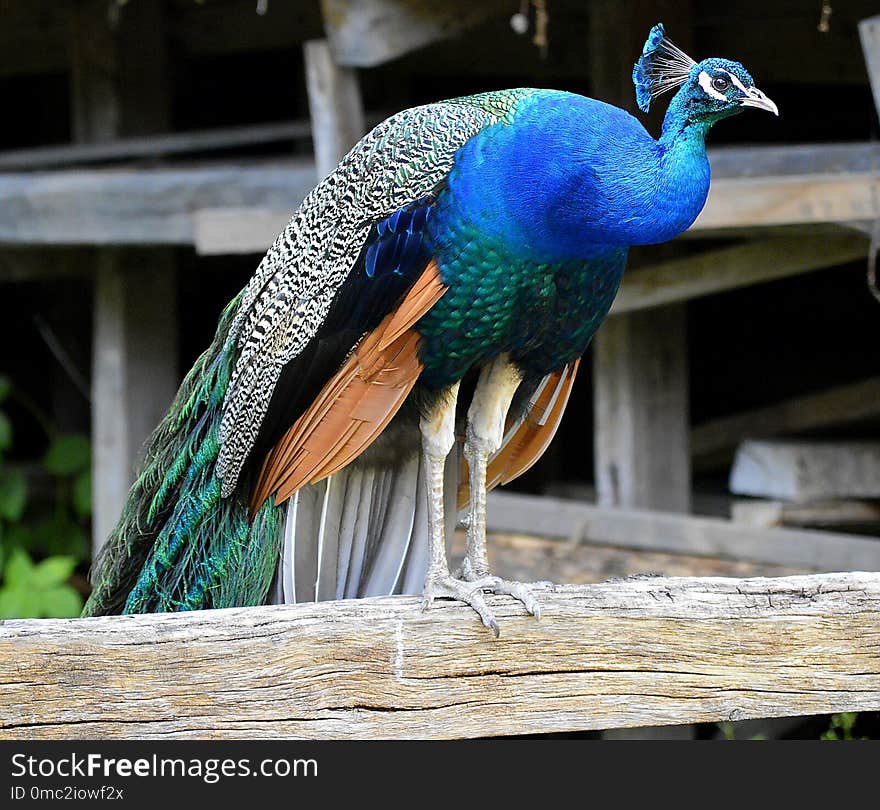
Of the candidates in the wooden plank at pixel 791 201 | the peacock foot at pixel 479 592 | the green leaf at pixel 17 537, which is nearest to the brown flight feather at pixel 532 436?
the peacock foot at pixel 479 592

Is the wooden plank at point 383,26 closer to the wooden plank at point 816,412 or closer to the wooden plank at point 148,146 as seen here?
the wooden plank at point 148,146

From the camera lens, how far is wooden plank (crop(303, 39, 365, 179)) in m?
3.65

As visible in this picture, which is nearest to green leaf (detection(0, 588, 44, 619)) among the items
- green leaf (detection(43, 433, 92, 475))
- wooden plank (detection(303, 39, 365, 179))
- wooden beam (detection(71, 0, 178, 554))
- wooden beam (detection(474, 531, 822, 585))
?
wooden beam (detection(71, 0, 178, 554))

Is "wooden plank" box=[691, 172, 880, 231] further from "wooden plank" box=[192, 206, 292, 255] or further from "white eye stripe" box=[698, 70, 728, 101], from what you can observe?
"wooden plank" box=[192, 206, 292, 255]

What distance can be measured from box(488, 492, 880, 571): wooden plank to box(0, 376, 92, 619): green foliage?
1496 millimetres

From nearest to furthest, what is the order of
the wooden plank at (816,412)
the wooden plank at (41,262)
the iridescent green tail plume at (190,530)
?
the iridescent green tail plume at (190,530)
the wooden plank at (816,412)
the wooden plank at (41,262)

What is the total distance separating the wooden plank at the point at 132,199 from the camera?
4012mm

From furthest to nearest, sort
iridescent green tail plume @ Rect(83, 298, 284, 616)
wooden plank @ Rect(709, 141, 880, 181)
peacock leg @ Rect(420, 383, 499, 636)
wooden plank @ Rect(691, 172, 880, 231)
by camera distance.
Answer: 1. wooden plank @ Rect(709, 141, 880, 181)
2. wooden plank @ Rect(691, 172, 880, 231)
3. iridescent green tail plume @ Rect(83, 298, 284, 616)
4. peacock leg @ Rect(420, 383, 499, 636)

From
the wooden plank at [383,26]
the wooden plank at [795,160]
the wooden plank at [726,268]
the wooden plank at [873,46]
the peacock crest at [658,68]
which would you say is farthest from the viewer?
the wooden plank at [726,268]

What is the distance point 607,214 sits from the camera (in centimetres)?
237

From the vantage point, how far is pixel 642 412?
→ 412cm

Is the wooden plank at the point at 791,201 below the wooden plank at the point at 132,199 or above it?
below

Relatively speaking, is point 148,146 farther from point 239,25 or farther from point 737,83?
point 737,83
